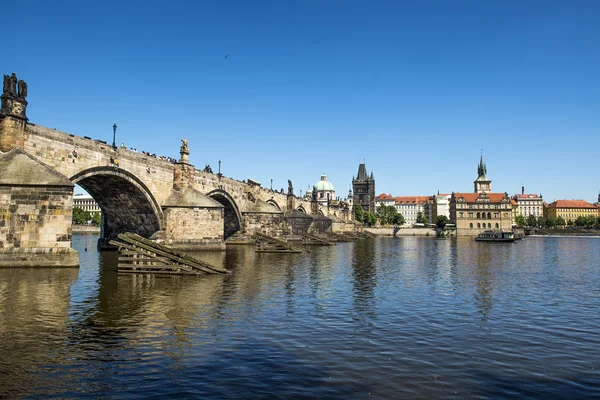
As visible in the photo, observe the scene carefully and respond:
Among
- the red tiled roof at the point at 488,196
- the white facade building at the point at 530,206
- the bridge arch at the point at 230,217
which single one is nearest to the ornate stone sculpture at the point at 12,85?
the bridge arch at the point at 230,217

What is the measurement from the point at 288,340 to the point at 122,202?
1238 inches

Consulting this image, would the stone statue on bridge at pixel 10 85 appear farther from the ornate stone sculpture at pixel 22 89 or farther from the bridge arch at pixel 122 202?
the bridge arch at pixel 122 202

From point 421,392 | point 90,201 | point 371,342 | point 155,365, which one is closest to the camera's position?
point 421,392

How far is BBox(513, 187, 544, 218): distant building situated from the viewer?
634 ft

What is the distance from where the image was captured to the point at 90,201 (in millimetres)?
181625

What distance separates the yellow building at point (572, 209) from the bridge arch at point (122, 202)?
18556 centimetres

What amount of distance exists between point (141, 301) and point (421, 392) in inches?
415

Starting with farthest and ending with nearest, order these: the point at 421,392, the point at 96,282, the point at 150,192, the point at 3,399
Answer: the point at 150,192 < the point at 96,282 < the point at 421,392 < the point at 3,399

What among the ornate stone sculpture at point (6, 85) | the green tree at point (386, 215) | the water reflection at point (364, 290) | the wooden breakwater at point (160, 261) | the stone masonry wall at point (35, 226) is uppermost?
the ornate stone sculpture at point (6, 85)

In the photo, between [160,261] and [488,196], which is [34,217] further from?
[488,196]

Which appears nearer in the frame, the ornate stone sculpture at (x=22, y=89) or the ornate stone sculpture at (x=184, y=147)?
the ornate stone sculpture at (x=22, y=89)

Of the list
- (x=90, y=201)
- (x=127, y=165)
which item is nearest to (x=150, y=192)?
(x=127, y=165)

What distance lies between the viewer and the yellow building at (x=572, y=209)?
18188 centimetres

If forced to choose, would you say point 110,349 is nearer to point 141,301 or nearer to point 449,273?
point 141,301
